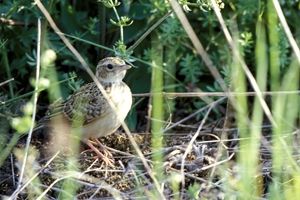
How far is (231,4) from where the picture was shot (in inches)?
269

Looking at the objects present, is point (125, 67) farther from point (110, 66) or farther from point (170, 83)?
point (170, 83)

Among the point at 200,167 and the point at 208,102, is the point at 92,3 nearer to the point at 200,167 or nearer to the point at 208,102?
the point at 208,102

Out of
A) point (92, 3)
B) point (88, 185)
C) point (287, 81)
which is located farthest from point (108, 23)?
point (88, 185)

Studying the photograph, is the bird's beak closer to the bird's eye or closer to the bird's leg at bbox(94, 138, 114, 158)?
the bird's eye

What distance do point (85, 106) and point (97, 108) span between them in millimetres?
83

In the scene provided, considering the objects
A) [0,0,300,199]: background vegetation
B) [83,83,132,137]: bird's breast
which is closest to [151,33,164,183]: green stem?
[0,0,300,199]: background vegetation

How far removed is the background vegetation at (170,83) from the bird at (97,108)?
0.35ft

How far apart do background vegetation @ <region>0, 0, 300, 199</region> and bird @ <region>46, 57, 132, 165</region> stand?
0.11 m

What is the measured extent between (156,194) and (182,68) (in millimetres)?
2358

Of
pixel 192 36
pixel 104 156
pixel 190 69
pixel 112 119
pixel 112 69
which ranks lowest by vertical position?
pixel 104 156

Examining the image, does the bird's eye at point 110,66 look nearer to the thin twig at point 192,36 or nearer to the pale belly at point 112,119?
the pale belly at point 112,119

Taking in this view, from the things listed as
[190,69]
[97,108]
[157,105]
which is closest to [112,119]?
[97,108]

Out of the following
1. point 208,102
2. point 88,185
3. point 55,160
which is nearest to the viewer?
point 88,185

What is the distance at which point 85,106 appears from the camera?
19.4 ft
